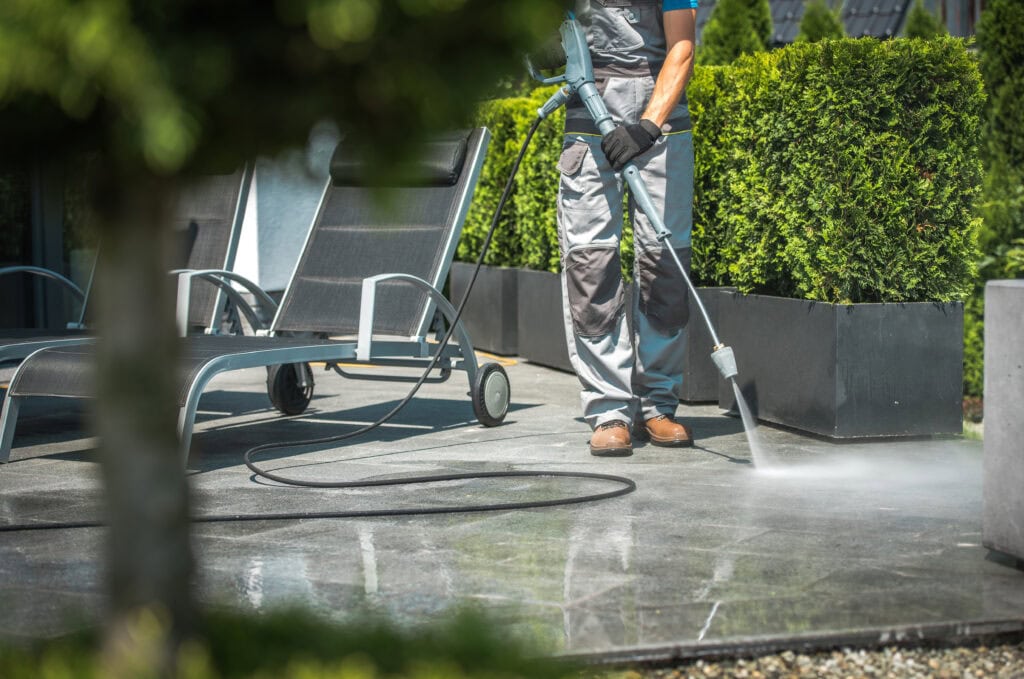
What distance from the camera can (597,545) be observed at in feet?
12.0

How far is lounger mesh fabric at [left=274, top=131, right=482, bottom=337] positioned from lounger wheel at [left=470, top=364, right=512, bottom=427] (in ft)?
1.13

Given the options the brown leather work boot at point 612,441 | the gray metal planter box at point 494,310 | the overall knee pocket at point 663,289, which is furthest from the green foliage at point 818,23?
the brown leather work boot at point 612,441

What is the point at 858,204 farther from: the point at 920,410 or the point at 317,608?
the point at 317,608

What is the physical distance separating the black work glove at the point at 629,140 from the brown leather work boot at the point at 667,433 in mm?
1083

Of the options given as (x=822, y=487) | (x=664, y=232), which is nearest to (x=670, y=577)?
(x=822, y=487)

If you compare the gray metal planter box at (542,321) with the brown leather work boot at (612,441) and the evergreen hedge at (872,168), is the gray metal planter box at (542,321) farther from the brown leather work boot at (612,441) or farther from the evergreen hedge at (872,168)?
the brown leather work boot at (612,441)

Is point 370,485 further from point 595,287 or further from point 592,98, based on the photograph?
point 592,98

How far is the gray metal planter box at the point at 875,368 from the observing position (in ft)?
17.7

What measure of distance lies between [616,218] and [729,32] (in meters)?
7.52

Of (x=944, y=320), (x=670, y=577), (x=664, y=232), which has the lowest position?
(x=670, y=577)

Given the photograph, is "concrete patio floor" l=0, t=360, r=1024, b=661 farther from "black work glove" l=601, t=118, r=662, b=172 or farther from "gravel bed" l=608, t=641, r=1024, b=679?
"black work glove" l=601, t=118, r=662, b=172

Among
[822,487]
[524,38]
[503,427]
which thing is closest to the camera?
[524,38]

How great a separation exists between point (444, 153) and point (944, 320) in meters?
2.29

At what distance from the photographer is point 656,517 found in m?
4.04
